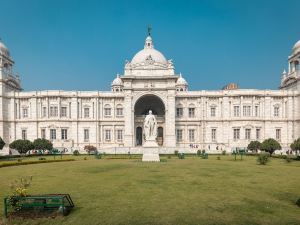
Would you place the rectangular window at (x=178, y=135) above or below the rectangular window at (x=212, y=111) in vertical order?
below

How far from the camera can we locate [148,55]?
65562mm

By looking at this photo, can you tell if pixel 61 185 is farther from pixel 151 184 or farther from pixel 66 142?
pixel 66 142

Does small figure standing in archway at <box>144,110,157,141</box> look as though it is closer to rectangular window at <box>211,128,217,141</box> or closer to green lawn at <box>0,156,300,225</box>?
green lawn at <box>0,156,300,225</box>

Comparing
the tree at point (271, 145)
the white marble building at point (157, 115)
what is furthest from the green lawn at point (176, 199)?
the white marble building at point (157, 115)

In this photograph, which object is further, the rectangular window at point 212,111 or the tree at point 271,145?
the rectangular window at point 212,111

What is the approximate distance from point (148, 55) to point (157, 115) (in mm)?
14151

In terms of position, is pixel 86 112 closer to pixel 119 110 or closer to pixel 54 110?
pixel 54 110

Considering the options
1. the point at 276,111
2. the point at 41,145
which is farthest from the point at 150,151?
the point at 276,111

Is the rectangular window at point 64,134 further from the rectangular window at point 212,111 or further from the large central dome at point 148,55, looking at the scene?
the rectangular window at point 212,111

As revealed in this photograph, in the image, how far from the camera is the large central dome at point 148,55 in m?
66.1

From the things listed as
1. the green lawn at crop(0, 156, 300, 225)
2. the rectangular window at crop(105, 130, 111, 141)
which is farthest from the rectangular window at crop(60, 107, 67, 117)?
the green lawn at crop(0, 156, 300, 225)

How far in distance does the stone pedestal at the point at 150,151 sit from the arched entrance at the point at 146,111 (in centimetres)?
2956

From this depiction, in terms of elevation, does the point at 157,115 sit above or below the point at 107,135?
above

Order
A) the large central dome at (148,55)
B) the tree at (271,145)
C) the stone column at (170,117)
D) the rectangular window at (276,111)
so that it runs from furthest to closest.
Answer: the large central dome at (148,55) → the rectangular window at (276,111) → the stone column at (170,117) → the tree at (271,145)
